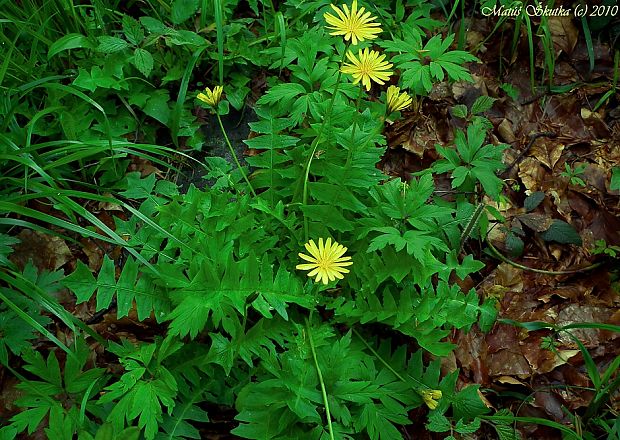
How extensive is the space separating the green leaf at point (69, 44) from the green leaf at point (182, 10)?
0.41m

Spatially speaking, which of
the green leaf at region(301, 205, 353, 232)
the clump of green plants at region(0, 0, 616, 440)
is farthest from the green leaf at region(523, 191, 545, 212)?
the green leaf at region(301, 205, 353, 232)

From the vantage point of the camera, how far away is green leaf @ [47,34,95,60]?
2408mm

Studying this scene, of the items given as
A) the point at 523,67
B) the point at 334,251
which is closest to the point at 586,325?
the point at 334,251

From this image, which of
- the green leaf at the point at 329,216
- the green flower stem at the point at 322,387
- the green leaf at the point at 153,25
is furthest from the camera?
the green leaf at the point at 153,25

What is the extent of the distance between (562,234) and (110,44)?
7.11ft

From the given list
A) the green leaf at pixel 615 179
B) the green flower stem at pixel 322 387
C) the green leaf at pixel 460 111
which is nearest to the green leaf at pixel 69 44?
the green flower stem at pixel 322 387

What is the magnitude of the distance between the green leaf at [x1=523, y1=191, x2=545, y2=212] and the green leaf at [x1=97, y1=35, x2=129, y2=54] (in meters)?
1.93

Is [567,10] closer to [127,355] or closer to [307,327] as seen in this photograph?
[307,327]

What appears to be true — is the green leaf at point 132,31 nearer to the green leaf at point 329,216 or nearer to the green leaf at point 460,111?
the green leaf at point 329,216

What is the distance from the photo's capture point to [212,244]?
197cm

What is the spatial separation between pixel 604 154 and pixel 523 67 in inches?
24.8

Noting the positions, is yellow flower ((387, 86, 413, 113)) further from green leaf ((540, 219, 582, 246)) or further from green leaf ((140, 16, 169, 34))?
green leaf ((140, 16, 169, 34))

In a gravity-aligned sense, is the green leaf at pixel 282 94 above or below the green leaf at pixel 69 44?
below

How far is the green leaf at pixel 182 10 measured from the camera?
105 inches
